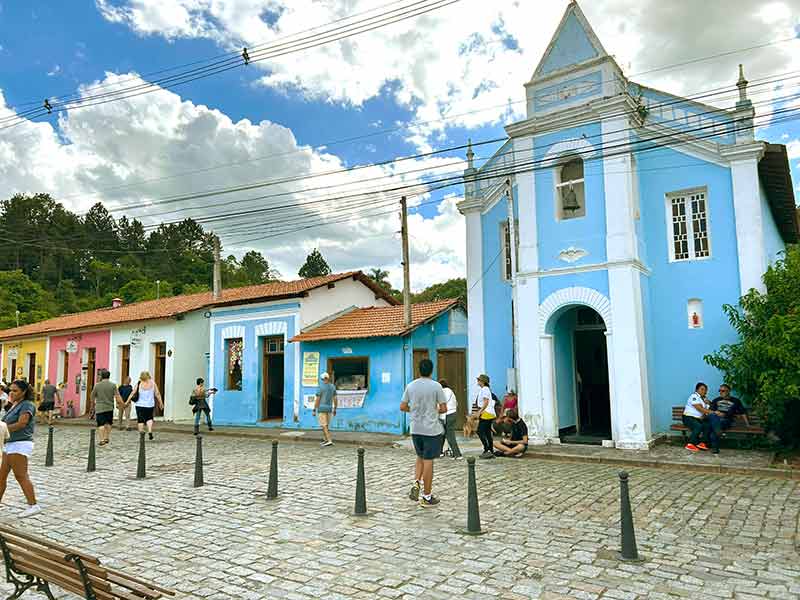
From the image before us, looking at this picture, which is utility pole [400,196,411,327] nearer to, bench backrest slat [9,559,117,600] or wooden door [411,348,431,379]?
wooden door [411,348,431,379]

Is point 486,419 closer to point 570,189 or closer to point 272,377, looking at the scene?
point 570,189

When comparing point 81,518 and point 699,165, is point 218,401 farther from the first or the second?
point 699,165

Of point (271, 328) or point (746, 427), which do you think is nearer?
point (746, 427)

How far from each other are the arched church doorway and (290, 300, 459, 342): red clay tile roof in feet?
13.9

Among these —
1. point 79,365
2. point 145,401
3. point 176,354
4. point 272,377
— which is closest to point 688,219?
point 145,401

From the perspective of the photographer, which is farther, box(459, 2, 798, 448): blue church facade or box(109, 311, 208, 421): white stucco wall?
box(109, 311, 208, 421): white stucco wall

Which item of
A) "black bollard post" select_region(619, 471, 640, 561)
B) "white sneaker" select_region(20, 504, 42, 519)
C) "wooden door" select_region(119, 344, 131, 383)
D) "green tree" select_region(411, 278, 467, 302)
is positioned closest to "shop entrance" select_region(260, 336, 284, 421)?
"wooden door" select_region(119, 344, 131, 383)

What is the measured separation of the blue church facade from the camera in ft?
41.7

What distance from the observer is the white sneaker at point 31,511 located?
7375mm

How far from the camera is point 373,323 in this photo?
18.1m

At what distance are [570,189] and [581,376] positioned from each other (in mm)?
5246

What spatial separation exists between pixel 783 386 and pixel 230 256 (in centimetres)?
6238

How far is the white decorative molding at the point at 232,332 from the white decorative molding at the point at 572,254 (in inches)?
481

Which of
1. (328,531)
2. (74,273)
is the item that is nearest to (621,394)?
(328,531)
